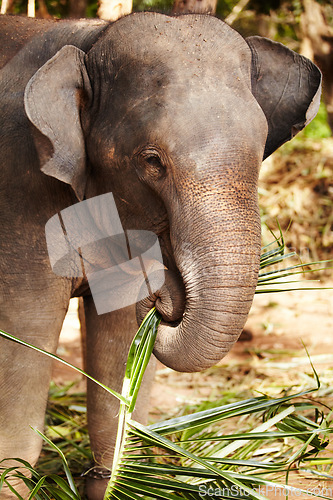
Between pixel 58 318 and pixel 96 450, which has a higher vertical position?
pixel 58 318

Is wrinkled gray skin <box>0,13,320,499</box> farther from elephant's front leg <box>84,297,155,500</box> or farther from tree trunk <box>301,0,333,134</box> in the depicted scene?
tree trunk <box>301,0,333,134</box>

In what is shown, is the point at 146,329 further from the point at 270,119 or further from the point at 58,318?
the point at 270,119

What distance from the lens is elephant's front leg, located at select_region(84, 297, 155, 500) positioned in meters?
2.99

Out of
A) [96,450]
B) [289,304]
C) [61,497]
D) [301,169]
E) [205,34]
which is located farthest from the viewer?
[301,169]

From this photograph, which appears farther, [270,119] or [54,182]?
[270,119]

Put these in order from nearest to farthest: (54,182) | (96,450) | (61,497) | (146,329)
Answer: (61,497) < (146,329) < (54,182) < (96,450)

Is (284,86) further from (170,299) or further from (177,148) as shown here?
(170,299)

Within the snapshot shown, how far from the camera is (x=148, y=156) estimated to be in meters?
2.16

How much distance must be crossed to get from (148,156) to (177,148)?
129 millimetres

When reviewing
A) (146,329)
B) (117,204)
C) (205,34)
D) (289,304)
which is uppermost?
(205,34)

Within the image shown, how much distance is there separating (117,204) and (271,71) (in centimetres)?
82

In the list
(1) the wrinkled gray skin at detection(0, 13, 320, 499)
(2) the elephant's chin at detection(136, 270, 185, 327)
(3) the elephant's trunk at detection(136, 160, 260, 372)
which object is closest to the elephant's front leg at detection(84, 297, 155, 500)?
(1) the wrinkled gray skin at detection(0, 13, 320, 499)

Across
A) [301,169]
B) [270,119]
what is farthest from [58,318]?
[301,169]

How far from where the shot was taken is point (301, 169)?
7.60m
